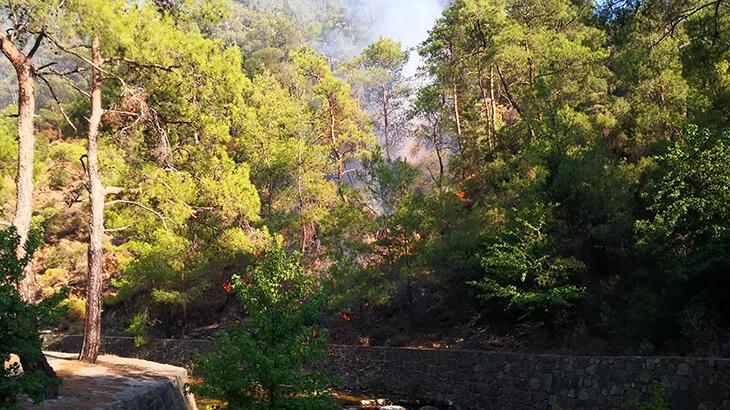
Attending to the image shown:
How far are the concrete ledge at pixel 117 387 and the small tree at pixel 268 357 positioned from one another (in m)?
1.43

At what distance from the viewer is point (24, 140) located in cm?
1098

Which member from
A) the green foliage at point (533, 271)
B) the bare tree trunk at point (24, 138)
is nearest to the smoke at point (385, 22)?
the green foliage at point (533, 271)

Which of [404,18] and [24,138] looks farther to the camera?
[404,18]

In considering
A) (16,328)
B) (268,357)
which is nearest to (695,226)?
(268,357)

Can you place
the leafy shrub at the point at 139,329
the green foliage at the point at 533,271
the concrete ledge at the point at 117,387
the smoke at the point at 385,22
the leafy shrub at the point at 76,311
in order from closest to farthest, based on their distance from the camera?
the concrete ledge at the point at 117,387 → the green foliage at the point at 533,271 → the leafy shrub at the point at 139,329 → the leafy shrub at the point at 76,311 → the smoke at the point at 385,22

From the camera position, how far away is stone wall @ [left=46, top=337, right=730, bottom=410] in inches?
397

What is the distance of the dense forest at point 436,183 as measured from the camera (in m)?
11.7

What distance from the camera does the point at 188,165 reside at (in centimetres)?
2014

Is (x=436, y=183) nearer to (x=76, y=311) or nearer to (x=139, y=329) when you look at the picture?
(x=139, y=329)

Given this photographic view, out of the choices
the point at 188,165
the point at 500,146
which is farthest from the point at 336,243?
the point at 500,146

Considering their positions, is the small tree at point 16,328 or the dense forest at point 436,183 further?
the dense forest at point 436,183

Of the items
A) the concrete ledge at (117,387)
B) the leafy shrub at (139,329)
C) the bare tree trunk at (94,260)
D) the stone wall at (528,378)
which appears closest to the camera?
the concrete ledge at (117,387)

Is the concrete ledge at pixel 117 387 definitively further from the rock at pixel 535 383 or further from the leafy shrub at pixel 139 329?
the leafy shrub at pixel 139 329

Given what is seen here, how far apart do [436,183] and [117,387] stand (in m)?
15.1
